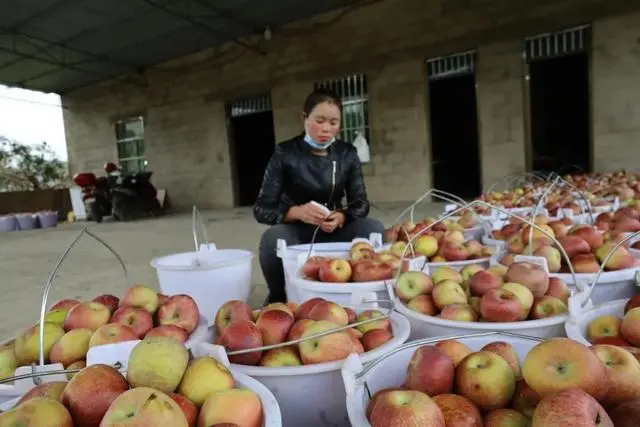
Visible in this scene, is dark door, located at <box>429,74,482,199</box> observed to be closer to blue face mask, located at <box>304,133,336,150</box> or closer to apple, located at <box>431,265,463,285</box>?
blue face mask, located at <box>304,133,336,150</box>

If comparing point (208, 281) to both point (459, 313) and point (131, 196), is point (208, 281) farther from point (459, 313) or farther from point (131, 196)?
point (131, 196)

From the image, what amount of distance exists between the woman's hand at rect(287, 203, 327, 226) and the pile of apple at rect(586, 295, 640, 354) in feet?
4.42

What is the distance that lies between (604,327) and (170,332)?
3.29 feet

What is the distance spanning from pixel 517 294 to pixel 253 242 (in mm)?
4253

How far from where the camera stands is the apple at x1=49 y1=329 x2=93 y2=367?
1.06 metres

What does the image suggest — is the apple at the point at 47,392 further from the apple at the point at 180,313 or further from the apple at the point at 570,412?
the apple at the point at 570,412

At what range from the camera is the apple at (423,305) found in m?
1.33

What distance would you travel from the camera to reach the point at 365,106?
936 centimetres

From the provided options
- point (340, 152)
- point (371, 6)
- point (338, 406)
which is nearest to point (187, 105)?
point (371, 6)

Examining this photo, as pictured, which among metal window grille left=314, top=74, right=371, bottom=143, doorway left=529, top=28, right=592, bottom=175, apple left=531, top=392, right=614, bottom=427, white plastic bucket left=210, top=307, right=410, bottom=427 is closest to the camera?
apple left=531, top=392, right=614, bottom=427

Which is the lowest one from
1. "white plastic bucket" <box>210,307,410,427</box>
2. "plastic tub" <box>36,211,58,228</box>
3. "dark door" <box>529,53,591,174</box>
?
"plastic tub" <box>36,211,58,228</box>

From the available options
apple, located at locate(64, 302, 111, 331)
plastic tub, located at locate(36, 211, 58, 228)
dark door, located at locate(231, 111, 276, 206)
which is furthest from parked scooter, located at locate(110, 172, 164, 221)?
apple, located at locate(64, 302, 111, 331)

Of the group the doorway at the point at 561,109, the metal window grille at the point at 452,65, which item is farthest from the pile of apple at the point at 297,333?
the doorway at the point at 561,109

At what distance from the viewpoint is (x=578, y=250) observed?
65.7 inches
